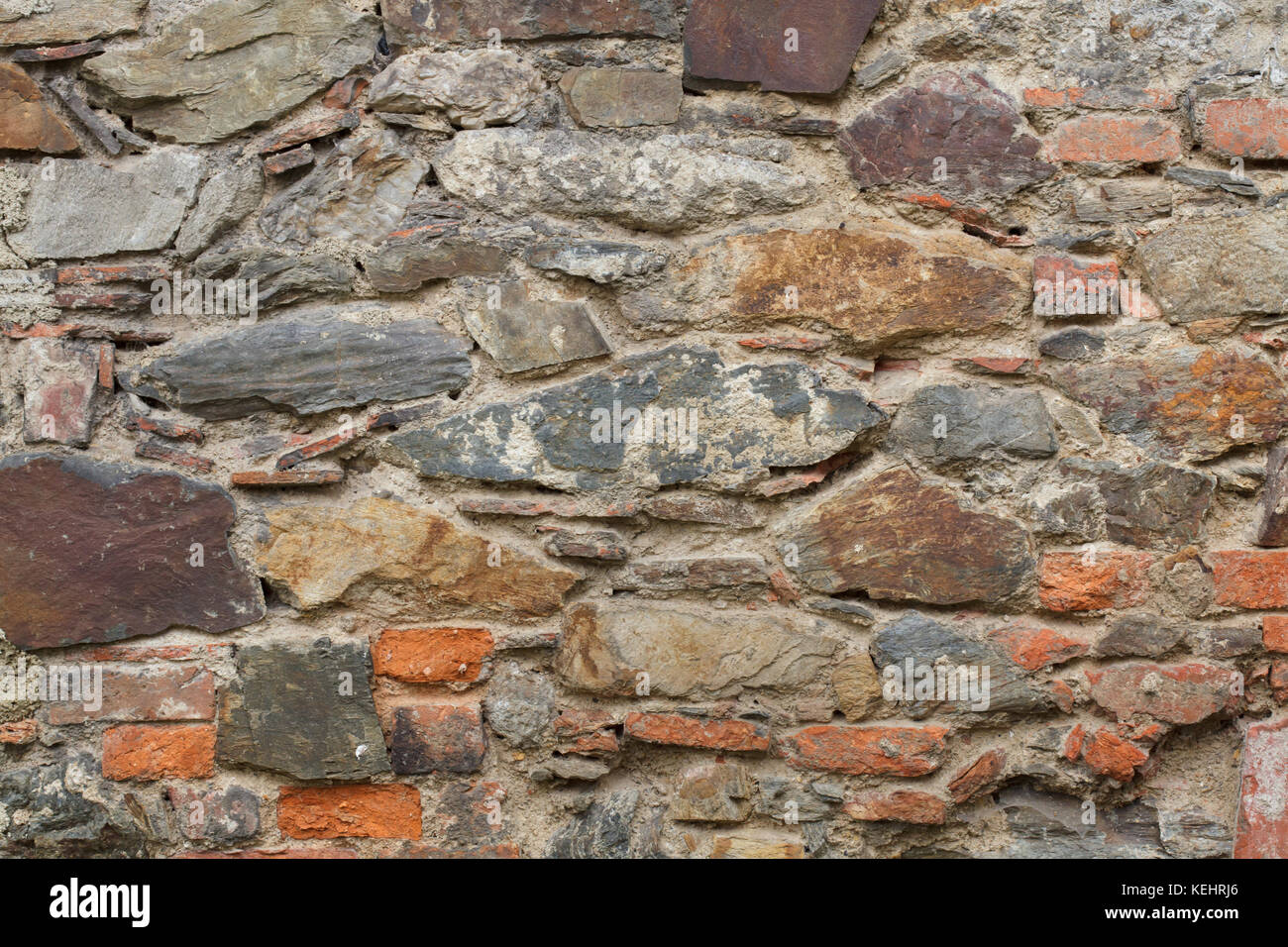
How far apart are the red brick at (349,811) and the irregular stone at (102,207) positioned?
1145 mm

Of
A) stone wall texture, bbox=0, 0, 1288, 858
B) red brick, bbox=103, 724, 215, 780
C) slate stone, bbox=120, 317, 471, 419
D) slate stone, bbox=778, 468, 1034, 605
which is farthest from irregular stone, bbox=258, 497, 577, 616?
slate stone, bbox=778, 468, 1034, 605

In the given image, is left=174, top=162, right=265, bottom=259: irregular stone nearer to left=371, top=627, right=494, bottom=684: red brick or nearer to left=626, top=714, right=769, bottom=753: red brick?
left=371, top=627, right=494, bottom=684: red brick

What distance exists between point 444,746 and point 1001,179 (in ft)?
5.05

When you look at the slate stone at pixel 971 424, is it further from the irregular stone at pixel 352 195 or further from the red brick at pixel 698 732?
the irregular stone at pixel 352 195

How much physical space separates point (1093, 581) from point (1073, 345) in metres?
0.45

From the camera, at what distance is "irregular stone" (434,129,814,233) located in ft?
6.37

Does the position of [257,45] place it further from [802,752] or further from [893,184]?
[802,752]

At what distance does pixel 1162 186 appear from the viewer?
1882 millimetres

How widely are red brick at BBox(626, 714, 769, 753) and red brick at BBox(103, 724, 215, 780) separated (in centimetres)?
85

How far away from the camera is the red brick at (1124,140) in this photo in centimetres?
188

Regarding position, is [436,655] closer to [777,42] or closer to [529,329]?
[529,329]

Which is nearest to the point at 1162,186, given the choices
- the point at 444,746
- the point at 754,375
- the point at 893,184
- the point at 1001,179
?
the point at 1001,179

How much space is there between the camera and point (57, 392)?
1952mm

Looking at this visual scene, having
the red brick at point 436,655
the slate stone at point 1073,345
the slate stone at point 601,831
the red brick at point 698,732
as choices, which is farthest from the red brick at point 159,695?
the slate stone at point 1073,345
